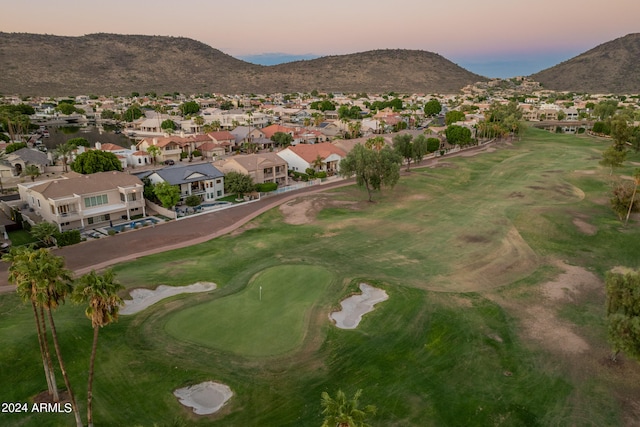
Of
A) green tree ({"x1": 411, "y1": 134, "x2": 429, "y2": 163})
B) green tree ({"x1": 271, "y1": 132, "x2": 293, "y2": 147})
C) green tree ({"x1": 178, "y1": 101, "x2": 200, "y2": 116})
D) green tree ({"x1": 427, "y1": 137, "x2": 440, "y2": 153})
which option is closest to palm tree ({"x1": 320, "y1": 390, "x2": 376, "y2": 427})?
green tree ({"x1": 411, "y1": 134, "x2": 429, "y2": 163})

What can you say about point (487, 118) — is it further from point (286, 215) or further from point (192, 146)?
point (286, 215)

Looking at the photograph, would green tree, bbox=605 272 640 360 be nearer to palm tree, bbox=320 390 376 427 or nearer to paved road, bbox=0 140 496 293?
palm tree, bbox=320 390 376 427

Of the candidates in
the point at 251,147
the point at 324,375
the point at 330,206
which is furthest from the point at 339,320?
the point at 251,147

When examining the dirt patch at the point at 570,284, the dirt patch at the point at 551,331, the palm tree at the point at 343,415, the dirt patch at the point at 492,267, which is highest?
the palm tree at the point at 343,415

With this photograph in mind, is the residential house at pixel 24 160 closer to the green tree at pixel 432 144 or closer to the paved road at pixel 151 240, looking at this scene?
the paved road at pixel 151 240

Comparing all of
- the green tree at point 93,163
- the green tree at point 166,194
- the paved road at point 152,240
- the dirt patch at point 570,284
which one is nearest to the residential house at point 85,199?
the green tree at point 166,194

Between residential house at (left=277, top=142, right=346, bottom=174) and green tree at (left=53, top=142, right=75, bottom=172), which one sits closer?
green tree at (left=53, top=142, right=75, bottom=172)

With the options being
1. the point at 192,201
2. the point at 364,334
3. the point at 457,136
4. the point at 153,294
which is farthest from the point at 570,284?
the point at 457,136

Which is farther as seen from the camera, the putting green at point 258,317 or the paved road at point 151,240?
the paved road at point 151,240
